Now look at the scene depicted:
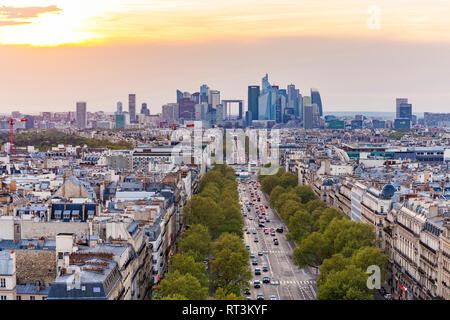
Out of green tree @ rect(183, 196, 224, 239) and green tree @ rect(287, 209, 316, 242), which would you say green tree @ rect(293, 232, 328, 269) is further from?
green tree @ rect(183, 196, 224, 239)

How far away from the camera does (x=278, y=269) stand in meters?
39.4

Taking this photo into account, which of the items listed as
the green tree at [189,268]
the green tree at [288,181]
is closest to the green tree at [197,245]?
the green tree at [189,268]

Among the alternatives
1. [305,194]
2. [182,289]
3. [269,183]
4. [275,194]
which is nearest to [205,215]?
[305,194]

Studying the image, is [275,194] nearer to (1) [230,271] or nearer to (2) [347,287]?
(1) [230,271]

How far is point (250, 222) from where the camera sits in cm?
5725

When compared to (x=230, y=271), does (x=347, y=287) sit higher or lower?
higher

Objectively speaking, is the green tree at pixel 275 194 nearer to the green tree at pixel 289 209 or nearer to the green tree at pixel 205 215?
the green tree at pixel 289 209

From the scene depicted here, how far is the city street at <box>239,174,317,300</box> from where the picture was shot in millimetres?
33594

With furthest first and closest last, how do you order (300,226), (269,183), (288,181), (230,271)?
(269,183)
(288,181)
(300,226)
(230,271)

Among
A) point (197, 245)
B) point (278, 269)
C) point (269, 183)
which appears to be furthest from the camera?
point (269, 183)

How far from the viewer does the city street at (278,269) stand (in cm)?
3359

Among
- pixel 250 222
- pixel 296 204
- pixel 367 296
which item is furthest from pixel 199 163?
pixel 367 296

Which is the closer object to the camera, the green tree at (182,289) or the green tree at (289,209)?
the green tree at (182,289)
